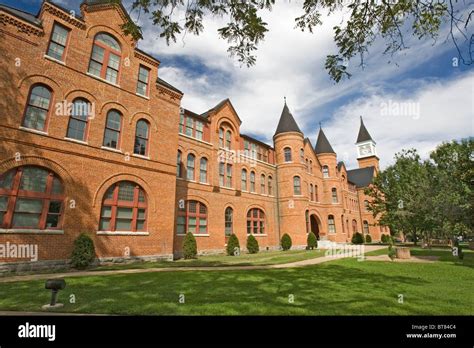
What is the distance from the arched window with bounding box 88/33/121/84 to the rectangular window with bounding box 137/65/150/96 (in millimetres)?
1504

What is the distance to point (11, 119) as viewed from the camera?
455 inches

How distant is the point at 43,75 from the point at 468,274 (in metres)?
21.3

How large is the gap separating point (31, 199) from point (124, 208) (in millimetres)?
4470

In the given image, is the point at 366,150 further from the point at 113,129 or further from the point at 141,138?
the point at 113,129

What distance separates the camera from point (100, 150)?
14469mm

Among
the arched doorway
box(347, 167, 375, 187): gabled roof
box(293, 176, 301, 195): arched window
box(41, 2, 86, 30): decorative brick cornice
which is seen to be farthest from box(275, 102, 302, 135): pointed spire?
box(347, 167, 375, 187): gabled roof

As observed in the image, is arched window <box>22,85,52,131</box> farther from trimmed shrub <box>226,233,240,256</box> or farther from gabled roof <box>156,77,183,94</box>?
trimmed shrub <box>226,233,240,256</box>

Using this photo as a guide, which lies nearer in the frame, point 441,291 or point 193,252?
point 441,291

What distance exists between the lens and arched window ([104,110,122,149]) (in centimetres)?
1517

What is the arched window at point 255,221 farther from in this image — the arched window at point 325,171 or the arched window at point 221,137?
the arched window at point 325,171

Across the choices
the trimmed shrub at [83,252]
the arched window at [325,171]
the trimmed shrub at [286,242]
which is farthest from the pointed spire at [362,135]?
the trimmed shrub at [83,252]

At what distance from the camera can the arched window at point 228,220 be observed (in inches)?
933

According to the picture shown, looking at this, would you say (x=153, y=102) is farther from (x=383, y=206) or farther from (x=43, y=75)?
(x=383, y=206)
